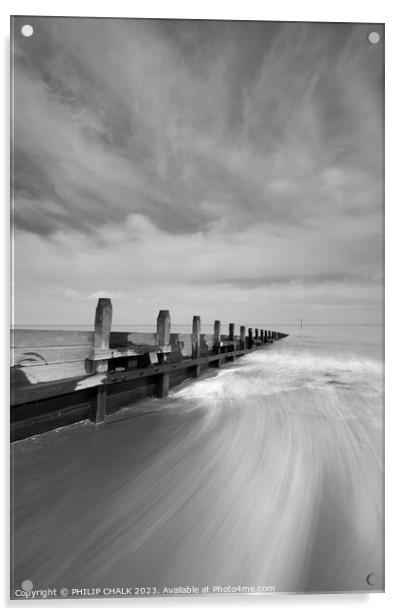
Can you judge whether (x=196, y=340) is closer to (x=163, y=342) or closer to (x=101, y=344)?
(x=163, y=342)

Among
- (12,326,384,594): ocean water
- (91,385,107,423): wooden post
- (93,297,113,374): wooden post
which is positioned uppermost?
(93,297,113,374): wooden post

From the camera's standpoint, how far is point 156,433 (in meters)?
2.50

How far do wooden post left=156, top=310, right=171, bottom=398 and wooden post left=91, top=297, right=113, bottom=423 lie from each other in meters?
1.01

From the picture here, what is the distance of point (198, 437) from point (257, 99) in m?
3.28

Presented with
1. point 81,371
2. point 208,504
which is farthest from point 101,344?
point 208,504

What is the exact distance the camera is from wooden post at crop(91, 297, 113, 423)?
248cm

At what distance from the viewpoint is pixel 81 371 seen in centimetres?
235

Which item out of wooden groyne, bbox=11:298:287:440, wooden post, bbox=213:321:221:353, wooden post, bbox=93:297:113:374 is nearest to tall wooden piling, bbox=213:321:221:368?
wooden post, bbox=213:321:221:353

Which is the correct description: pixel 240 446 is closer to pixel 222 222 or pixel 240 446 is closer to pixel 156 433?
pixel 156 433

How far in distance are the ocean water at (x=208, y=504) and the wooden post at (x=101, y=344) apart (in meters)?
0.18

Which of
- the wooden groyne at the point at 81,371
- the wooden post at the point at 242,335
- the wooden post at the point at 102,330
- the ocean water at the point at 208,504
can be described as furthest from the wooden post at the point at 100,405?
the wooden post at the point at 242,335

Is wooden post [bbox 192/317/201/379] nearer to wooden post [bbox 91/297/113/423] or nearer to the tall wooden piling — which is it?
the tall wooden piling

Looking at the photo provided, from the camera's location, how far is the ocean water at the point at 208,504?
4.47ft

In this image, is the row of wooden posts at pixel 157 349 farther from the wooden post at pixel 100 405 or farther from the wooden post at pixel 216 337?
the wooden post at pixel 216 337
